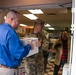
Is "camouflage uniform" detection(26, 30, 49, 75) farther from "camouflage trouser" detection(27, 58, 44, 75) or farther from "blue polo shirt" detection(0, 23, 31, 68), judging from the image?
"blue polo shirt" detection(0, 23, 31, 68)

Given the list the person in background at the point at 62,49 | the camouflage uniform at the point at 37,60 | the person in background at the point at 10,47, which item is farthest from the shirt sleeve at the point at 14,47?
the person in background at the point at 62,49

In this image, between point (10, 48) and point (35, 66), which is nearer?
point (10, 48)

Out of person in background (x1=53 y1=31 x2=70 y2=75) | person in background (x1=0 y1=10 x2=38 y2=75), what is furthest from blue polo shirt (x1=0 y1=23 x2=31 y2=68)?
person in background (x1=53 y1=31 x2=70 y2=75)

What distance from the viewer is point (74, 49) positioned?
77 cm

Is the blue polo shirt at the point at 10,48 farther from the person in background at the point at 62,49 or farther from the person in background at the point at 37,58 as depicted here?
the person in background at the point at 62,49

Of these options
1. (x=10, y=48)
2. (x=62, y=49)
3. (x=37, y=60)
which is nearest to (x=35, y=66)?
(x=37, y=60)

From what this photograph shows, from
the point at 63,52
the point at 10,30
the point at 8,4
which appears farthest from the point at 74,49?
the point at 63,52

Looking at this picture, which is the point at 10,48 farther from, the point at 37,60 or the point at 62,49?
the point at 62,49

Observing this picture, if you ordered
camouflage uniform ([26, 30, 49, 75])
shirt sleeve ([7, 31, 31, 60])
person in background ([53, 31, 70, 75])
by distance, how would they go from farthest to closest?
1. person in background ([53, 31, 70, 75])
2. camouflage uniform ([26, 30, 49, 75])
3. shirt sleeve ([7, 31, 31, 60])

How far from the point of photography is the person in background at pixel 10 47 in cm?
177

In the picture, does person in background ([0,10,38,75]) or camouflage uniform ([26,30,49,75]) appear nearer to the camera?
person in background ([0,10,38,75])

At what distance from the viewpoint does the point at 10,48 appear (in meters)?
1.79

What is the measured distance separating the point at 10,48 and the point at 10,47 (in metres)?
0.01

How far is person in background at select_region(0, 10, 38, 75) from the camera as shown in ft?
5.81
